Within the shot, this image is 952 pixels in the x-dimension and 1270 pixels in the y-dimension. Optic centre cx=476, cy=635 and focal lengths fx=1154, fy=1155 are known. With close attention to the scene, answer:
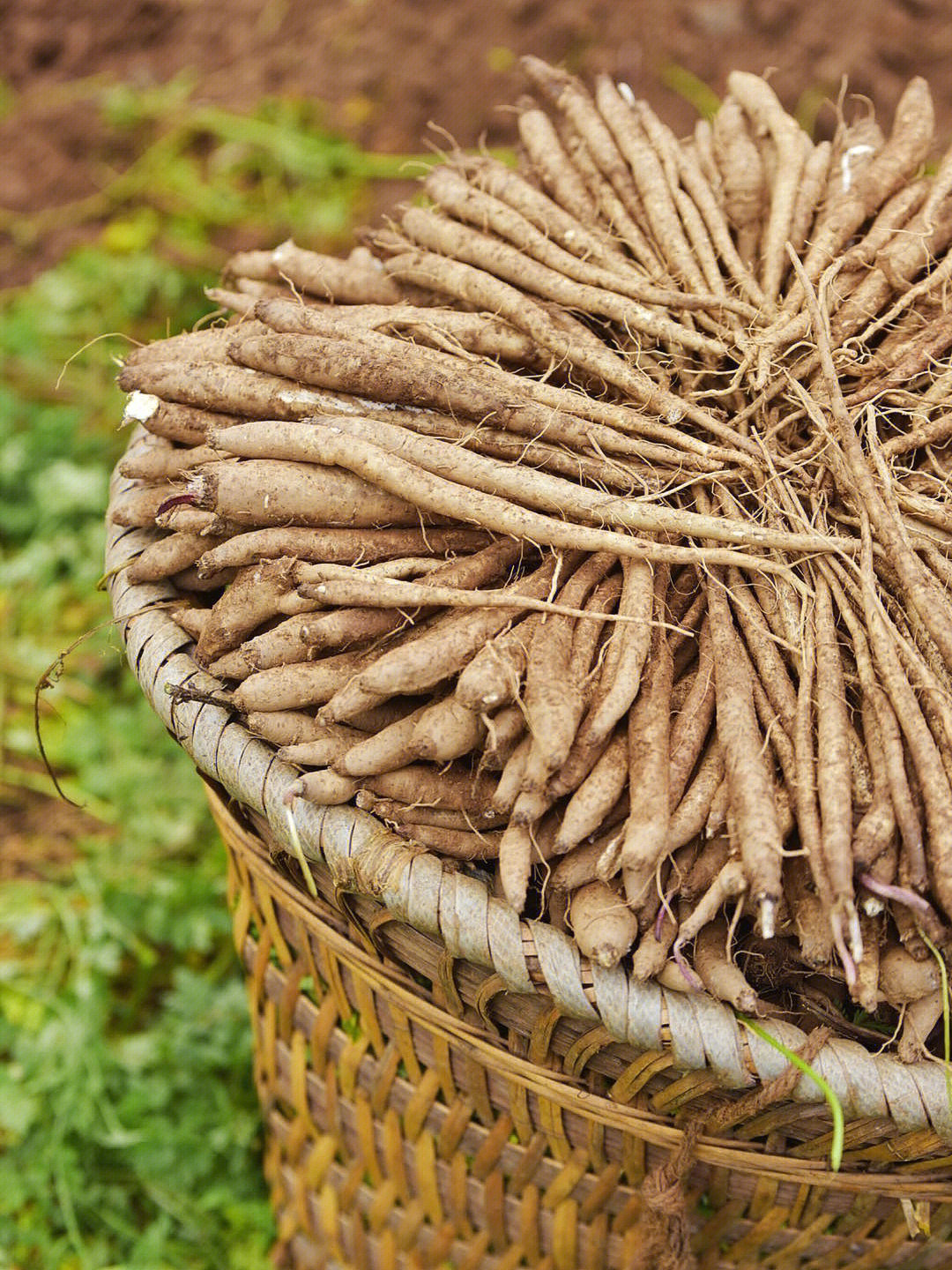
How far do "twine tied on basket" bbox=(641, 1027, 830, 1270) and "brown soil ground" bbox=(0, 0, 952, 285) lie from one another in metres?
3.75

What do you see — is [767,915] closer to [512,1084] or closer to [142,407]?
[512,1084]

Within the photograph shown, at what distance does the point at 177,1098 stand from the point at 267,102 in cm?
373

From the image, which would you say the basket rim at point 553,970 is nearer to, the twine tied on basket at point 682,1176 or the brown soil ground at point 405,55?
the twine tied on basket at point 682,1176

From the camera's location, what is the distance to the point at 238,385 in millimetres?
1749

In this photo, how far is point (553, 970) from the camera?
1346 mm

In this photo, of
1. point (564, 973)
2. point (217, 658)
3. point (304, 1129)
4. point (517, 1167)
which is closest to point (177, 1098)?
point (304, 1129)

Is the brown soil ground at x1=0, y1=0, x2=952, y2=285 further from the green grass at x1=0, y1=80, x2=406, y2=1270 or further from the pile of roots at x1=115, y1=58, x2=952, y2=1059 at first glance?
→ the pile of roots at x1=115, y1=58, x2=952, y2=1059

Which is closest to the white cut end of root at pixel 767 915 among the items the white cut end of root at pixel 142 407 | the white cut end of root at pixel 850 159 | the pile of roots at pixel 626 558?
the pile of roots at pixel 626 558

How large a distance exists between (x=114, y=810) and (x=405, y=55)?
3.33 meters

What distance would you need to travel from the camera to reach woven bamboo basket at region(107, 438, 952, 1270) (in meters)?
1.35

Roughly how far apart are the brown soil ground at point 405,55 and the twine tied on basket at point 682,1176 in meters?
3.75

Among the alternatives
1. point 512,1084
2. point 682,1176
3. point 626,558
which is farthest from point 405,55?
point 682,1176

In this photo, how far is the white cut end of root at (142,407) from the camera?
1.81 metres

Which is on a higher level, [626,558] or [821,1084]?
[626,558]
